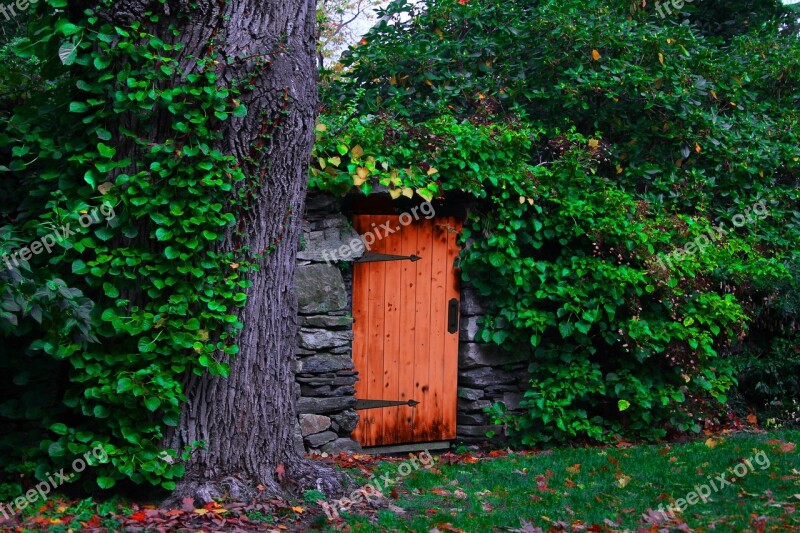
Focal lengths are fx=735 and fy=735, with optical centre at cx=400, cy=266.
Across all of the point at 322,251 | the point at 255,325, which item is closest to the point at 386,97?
the point at 322,251

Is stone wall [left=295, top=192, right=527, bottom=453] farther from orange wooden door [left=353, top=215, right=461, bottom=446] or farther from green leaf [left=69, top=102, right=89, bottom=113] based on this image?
green leaf [left=69, top=102, right=89, bottom=113]

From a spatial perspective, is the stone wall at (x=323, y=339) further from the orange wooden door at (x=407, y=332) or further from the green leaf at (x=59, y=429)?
the green leaf at (x=59, y=429)

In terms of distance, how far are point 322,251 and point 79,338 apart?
223cm

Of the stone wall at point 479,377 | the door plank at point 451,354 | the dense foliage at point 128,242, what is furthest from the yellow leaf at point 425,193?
the dense foliage at point 128,242

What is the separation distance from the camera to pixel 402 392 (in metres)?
6.33

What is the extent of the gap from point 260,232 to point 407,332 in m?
2.48

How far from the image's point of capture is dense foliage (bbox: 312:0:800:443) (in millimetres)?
6188

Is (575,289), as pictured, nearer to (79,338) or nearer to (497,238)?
(497,238)
